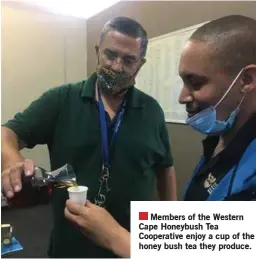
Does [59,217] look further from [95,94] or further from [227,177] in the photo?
[227,177]

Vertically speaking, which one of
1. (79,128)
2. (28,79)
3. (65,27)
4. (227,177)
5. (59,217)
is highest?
(65,27)

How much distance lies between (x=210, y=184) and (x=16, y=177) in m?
0.45

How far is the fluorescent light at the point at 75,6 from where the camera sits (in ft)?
2.20

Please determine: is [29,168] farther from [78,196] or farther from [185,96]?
[185,96]

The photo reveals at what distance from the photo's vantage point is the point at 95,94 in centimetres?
70

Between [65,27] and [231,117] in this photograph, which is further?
[65,27]

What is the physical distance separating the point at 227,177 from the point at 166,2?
0.47 metres

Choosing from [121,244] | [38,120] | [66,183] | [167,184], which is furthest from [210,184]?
[38,120]

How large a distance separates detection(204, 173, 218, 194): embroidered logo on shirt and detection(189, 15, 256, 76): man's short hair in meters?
0.24

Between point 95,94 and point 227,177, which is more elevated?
point 95,94

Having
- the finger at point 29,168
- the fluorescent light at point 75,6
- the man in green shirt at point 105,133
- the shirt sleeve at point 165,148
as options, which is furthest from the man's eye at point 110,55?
the finger at point 29,168

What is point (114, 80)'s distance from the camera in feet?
2.17

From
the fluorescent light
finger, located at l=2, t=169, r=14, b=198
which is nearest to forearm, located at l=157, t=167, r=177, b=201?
finger, located at l=2, t=169, r=14, b=198

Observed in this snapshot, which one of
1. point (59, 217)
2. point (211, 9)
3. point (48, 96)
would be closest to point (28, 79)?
point (48, 96)
